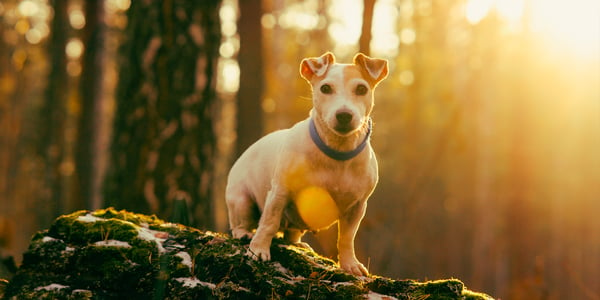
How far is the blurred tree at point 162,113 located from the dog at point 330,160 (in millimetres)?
2513

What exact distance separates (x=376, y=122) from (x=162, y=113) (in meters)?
22.0

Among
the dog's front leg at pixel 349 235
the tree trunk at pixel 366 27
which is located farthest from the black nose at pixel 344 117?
the tree trunk at pixel 366 27

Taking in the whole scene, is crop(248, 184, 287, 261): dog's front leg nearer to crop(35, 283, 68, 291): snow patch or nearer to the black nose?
the black nose

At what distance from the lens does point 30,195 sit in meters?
42.2

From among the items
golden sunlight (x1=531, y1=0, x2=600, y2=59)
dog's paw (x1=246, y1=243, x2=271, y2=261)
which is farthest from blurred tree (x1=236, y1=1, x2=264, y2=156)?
golden sunlight (x1=531, y1=0, x2=600, y2=59)

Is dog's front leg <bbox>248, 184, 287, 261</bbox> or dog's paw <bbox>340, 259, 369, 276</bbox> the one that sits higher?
dog's front leg <bbox>248, 184, 287, 261</bbox>

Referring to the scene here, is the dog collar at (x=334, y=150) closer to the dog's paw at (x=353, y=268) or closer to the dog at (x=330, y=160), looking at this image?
the dog at (x=330, y=160)

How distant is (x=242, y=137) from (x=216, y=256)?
8457 millimetres

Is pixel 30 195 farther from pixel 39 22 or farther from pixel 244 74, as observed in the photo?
pixel 244 74

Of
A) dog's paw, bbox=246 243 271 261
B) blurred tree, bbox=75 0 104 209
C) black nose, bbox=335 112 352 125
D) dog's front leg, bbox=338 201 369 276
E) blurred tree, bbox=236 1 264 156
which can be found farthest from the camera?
blurred tree, bbox=75 0 104 209

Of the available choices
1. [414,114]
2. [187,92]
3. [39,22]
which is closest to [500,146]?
[414,114]

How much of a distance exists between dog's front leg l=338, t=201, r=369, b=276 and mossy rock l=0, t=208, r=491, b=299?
31 centimetres

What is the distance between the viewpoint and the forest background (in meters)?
7.26

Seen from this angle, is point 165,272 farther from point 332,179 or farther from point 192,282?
point 332,179
